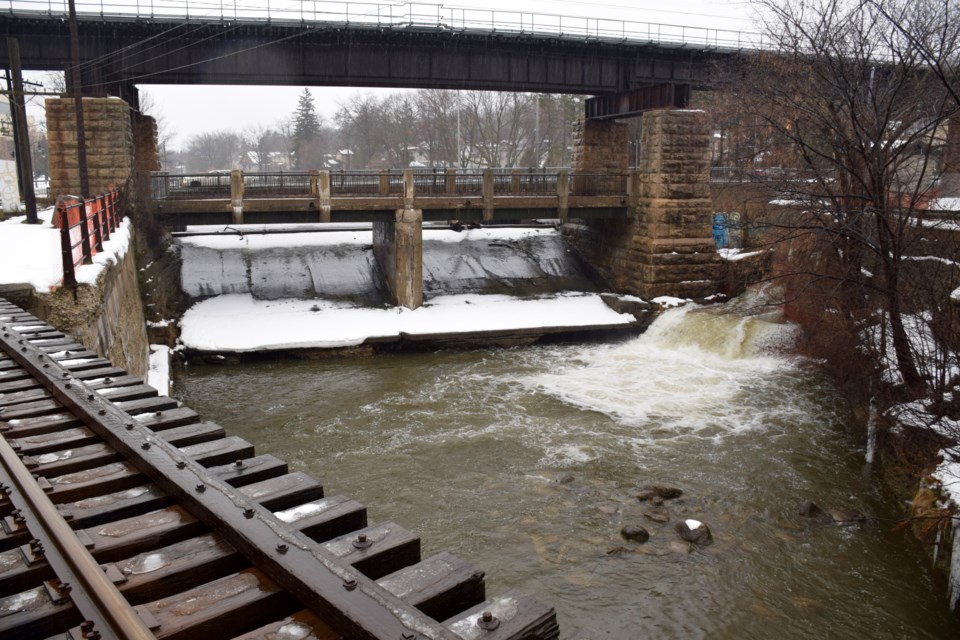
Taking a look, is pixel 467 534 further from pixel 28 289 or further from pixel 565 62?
pixel 565 62

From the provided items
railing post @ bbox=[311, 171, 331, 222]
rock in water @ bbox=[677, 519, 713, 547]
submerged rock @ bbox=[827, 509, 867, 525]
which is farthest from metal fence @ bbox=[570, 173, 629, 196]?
rock in water @ bbox=[677, 519, 713, 547]

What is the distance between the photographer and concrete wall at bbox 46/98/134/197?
21.3 meters

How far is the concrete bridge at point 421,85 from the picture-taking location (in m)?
22.0

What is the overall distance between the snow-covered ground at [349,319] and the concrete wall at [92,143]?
180 inches

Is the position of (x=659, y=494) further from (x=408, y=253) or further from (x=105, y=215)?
(x=408, y=253)

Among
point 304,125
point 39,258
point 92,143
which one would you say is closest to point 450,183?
point 92,143

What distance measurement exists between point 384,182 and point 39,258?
12.7m

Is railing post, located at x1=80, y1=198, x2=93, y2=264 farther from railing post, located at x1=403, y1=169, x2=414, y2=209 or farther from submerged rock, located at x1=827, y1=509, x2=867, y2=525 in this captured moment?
railing post, located at x1=403, y1=169, x2=414, y2=209

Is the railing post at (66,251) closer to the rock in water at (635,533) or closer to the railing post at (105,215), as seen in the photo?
the railing post at (105,215)

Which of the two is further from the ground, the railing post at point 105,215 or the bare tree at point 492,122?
the bare tree at point 492,122

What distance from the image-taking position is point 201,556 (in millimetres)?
3412

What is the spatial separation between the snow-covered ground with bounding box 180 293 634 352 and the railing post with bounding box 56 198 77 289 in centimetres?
1047

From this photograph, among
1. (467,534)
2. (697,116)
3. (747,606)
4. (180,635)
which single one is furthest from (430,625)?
(697,116)

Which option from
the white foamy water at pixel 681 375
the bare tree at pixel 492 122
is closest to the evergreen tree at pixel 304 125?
the bare tree at pixel 492 122
